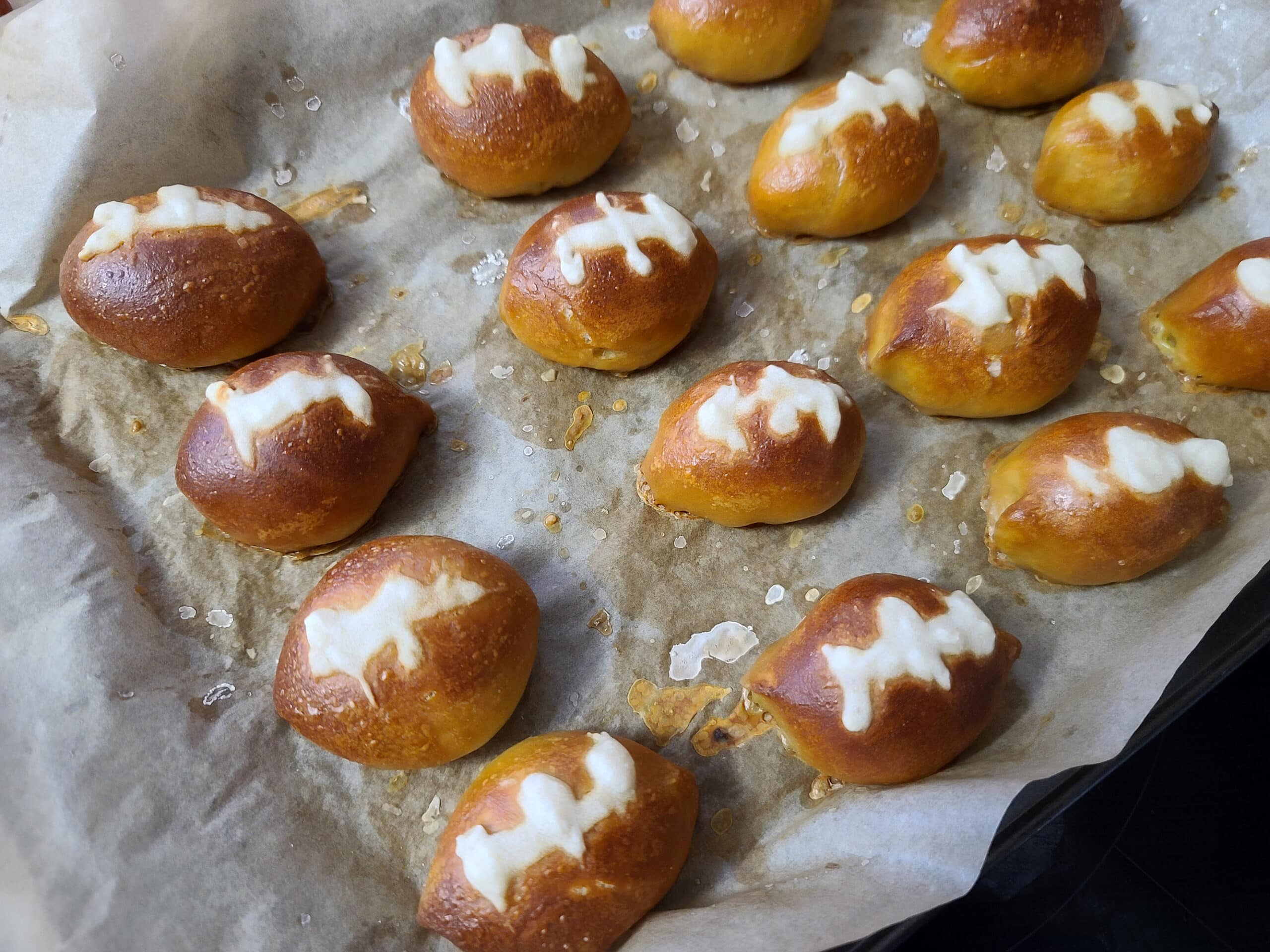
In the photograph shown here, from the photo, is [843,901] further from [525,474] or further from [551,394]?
[551,394]

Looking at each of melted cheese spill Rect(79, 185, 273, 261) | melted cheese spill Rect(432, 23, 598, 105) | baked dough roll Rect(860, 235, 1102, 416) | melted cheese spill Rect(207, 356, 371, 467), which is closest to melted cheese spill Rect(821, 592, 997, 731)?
baked dough roll Rect(860, 235, 1102, 416)

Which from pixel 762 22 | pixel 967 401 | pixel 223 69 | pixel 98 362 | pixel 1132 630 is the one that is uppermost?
pixel 223 69

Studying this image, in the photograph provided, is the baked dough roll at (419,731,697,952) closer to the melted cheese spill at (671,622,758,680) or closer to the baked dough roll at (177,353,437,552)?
the melted cheese spill at (671,622,758,680)

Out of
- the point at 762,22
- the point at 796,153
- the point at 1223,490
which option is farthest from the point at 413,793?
the point at 762,22

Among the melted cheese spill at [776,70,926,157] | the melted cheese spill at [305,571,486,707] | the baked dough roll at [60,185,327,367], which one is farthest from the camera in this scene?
the melted cheese spill at [776,70,926,157]

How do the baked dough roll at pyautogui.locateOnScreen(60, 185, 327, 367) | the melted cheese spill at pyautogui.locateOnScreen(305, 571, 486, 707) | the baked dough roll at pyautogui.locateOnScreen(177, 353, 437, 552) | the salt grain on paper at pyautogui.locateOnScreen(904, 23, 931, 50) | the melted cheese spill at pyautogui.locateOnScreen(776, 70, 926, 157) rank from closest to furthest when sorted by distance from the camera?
1. the melted cheese spill at pyautogui.locateOnScreen(305, 571, 486, 707)
2. the baked dough roll at pyautogui.locateOnScreen(177, 353, 437, 552)
3. the baked dough roll at pyautogui.locateOnScreen(60, 185, 327, 367)
4. the melted cheese spill at pyautogui.locateOnScreen(776, 70, 926, 157)
5. the salt grain on paper at pyautogui.locateOnScreen(904, 23, 931, 50)
